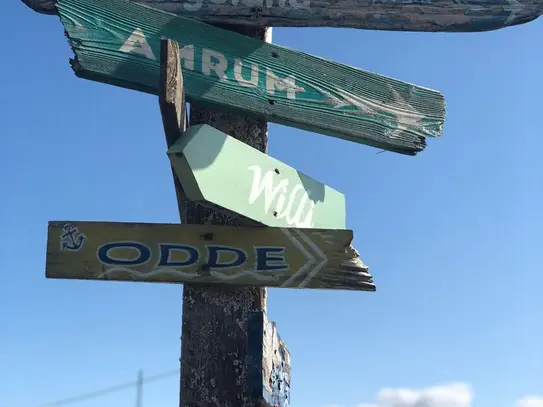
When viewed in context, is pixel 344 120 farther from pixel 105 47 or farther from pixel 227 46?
pixel 105 47

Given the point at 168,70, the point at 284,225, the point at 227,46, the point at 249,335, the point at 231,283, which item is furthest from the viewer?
the point at 227,46

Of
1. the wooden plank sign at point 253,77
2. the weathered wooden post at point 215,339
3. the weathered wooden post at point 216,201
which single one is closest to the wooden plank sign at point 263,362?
the weathered wooden post at point 216,201

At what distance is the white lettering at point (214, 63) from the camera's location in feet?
7.79

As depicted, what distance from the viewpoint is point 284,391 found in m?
1.92

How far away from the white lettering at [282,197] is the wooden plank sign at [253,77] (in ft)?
0.83

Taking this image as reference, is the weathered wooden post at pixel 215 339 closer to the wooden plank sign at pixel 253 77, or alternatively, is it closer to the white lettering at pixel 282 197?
the white lettering at pixel 282 197

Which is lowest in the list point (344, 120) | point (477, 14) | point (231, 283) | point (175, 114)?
point (231, 283)

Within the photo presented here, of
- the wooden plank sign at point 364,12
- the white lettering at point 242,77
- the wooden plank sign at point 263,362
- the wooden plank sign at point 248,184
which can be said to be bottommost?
the wooden plank sign at point 263,362

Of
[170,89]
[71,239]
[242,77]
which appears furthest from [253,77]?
[71,239]

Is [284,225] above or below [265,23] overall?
below

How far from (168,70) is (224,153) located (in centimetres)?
35

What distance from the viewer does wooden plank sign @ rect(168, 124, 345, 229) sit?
6.49 feet

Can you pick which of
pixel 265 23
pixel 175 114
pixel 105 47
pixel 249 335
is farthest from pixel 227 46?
pixel 249 335

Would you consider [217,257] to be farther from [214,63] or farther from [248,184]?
[214,63]
